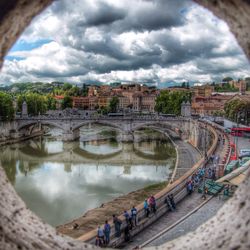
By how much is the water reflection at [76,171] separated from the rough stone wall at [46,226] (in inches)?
406

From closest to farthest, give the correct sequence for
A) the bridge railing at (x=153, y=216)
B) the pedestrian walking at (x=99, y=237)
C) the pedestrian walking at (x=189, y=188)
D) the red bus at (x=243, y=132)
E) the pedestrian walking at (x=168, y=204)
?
the pedestrian walking at (x=99, y=237) < the bridge railing at (x=153, y=216) < the pedestrian walking at (x=168, y=204) < the pedestrian walking at (x=189, y=188) < the red bus at (x=243, y=132)

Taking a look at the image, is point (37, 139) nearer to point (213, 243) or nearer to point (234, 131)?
point (234, 131)

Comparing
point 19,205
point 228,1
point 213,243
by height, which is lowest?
point 213,243

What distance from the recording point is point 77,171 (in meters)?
24.0

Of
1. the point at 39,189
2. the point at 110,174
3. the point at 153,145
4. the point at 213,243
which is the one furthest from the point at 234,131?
the point at 213,243

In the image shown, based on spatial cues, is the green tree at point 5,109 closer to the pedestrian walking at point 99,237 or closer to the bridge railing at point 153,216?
the bridge railing at point 153,216

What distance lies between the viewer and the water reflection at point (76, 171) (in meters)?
16.2

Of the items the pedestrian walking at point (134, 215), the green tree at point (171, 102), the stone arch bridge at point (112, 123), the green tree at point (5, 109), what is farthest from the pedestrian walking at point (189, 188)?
the green tree at point (171, 102)

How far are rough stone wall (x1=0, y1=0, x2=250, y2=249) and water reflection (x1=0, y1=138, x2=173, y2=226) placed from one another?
10317 millimetres

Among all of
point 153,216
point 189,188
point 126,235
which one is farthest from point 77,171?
point 126,235

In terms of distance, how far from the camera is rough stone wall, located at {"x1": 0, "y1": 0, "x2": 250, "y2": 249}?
9.04 ft

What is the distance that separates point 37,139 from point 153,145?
42.4ft

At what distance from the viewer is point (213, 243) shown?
3021 millimetres

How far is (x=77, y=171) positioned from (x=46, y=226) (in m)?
20.8
